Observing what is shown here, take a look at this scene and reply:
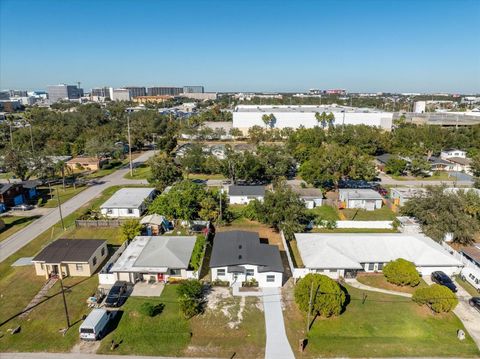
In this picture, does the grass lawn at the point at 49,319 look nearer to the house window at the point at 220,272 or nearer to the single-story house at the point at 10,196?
the house window at the point at 220,272

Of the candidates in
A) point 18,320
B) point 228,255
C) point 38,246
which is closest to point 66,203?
point 38,246

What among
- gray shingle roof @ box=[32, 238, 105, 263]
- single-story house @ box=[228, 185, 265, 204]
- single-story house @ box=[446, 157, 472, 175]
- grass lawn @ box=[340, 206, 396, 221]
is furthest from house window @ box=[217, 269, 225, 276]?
single-story house @ box=[446, 157, 472, 175]

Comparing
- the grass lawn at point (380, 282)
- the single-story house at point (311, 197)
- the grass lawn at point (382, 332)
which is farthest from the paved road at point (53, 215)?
the grass lawn at point (380, 282)

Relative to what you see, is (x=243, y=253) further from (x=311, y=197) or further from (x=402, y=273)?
(x=311, y=197)

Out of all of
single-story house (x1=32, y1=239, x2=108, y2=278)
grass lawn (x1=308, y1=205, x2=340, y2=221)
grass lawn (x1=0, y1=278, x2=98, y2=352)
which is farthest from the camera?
grass lawn (x1=308, y1=205, x2=340, y2=221)

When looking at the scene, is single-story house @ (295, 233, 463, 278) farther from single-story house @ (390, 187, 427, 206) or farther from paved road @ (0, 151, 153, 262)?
paved road @ (0, 151, 153, 262)
